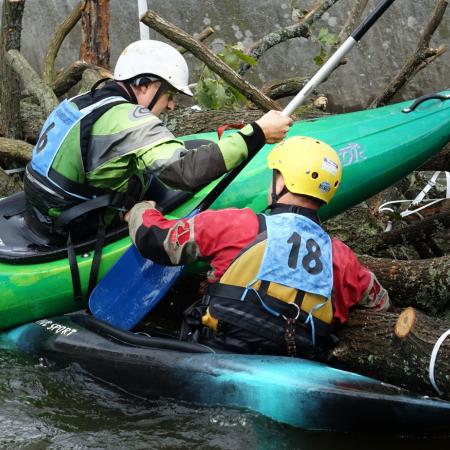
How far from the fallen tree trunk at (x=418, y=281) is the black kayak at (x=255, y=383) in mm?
798

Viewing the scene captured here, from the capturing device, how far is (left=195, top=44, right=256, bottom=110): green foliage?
5.76m

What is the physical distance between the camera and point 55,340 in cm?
425

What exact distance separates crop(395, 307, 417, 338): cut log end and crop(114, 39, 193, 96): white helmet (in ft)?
4.93

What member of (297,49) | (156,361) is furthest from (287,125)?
(297,49)

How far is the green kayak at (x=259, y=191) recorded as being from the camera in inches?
171

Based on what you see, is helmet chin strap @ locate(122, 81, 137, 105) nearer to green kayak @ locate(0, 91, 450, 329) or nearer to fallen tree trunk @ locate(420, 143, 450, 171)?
green kayak @ locate(0, 91, 450, 329)

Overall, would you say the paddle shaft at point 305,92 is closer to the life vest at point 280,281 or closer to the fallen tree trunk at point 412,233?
the life vest at point 280,281

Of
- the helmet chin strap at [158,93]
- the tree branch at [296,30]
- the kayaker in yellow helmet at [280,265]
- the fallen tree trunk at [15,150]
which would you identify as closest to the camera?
the kayaker in yellow helmet at [280,265]

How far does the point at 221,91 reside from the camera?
5.77m

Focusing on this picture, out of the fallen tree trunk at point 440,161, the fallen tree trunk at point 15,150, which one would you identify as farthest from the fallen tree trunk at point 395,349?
the fallen tree trunk at point 15,150

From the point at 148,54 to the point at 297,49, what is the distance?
5.10 m

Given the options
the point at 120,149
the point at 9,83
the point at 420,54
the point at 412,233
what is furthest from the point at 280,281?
the point at 9,83

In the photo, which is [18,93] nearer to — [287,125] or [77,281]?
[77,281]

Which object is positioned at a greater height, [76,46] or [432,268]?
[76,46]
